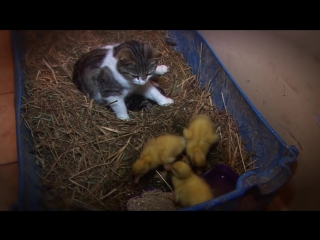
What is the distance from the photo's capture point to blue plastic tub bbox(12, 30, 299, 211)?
143 centimetres

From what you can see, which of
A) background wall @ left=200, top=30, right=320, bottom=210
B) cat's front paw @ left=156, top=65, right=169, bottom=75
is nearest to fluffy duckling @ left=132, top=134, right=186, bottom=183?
background wall @ left=200, top=30, right=320, bottom=210

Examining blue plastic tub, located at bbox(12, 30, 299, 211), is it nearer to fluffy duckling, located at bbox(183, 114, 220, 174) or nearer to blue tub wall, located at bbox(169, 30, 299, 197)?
blue tub wall, located at bbox(169, 30, 299, 197)

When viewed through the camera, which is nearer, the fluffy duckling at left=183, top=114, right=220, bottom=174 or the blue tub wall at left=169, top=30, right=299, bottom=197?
the blue tub wall at left=169, top=30, right=299, bottom=197

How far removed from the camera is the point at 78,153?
187 centimetres

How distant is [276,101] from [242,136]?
1.12 ft

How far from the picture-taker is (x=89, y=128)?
1.98 metres

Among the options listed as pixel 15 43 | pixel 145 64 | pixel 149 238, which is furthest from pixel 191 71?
pixel 149 238

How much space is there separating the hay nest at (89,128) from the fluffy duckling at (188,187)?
217 mm

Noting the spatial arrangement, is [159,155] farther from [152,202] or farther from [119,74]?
[119,74]

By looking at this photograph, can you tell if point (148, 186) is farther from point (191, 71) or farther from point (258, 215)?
point (191, 71)

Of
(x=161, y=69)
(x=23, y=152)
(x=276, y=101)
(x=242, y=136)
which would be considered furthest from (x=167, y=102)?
(x=23, y=152)

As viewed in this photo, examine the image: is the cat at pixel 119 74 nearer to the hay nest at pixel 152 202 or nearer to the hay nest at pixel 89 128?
the hay nest at pixel 89 128

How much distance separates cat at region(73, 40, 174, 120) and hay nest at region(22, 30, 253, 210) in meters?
0.08

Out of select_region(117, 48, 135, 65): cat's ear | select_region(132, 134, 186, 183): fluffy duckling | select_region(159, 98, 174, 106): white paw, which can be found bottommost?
select_region(132, 134, 186, 183): fluffy duckling
